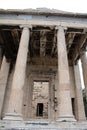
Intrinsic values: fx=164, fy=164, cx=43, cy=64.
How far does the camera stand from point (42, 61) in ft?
60.8

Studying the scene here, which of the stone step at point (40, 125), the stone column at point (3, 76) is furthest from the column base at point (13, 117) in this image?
the stone column at point (3, 76)

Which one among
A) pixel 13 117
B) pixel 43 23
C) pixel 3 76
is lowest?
pixel 13 117

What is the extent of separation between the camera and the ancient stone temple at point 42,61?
411 inches

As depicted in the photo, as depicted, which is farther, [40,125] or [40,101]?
[40,101]

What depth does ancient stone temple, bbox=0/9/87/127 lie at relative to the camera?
34.3 feet

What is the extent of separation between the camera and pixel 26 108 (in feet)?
52.0

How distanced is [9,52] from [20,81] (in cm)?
730

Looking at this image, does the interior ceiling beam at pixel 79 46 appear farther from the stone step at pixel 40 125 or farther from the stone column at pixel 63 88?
the stone step at pixel 40 125

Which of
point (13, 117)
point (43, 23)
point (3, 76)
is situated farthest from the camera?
point (3, 76)

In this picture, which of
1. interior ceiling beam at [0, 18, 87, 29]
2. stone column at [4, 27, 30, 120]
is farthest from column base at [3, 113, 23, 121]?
interior ceiling beam at [0, 18, 87, 29]

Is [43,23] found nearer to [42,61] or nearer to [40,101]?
[42,61]

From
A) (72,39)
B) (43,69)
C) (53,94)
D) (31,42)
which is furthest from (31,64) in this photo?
(72,39)

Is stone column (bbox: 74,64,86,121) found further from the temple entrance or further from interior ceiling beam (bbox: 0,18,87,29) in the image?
the temple entrance

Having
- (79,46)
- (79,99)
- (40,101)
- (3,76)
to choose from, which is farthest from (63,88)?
(40,101)
